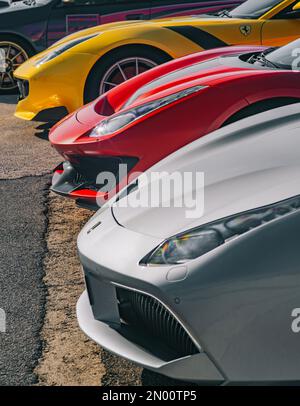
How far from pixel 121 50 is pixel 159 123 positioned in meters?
2.63

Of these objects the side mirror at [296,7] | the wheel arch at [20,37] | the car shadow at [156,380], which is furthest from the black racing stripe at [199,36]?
the car shadow at [156,380]

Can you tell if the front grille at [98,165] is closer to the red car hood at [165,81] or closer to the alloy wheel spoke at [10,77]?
the red car hood at [165,81]

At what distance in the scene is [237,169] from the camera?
→ 2939mm

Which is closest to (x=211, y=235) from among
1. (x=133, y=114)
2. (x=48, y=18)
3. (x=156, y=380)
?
(x=156, y=380)

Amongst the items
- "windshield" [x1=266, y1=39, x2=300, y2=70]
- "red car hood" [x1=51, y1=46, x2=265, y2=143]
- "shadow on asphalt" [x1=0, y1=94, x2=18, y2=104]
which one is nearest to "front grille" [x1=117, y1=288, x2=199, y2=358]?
"red car hood" [x1=51, y1=46, x2=265, y2=143]

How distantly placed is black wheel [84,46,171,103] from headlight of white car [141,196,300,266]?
427 centimetres

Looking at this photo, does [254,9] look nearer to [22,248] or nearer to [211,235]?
[22,248]

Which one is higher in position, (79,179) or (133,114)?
(133,114)

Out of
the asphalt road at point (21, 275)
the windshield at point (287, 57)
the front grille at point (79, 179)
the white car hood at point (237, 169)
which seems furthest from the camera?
the windshield at point (287, 57)

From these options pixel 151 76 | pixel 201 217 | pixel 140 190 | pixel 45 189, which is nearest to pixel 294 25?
pixel 151 76

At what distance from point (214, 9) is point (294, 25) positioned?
1.54 metres

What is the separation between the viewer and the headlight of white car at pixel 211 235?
2.45 meters

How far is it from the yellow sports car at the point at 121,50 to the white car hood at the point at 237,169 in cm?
337
